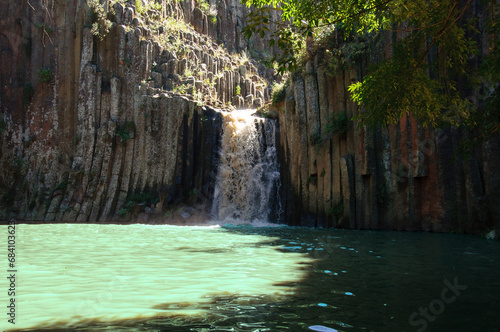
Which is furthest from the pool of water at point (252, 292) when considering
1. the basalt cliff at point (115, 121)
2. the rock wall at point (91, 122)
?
the rock wall at point (91, 122)

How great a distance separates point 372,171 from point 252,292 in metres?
15.1

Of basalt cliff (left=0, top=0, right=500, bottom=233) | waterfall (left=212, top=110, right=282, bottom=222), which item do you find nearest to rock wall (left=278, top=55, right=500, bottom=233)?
basalt cliff (left=0, top=0, right=500, bottom=233)

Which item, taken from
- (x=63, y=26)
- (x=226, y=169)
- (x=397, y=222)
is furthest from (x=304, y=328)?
(x=63, y=26)

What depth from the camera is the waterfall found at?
25953mm

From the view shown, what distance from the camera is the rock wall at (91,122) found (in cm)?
2748

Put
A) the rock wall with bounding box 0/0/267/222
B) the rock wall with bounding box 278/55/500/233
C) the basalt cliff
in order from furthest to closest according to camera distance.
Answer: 1. the rock wall with bounding box 0/0/267/222
2. the basalt cliff
3. the rock wall with bounding box 278/55/500/233

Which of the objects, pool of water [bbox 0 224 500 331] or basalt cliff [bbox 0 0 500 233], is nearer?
pool of water [bbox 0 224 500 331]

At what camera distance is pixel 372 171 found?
61.4 feet

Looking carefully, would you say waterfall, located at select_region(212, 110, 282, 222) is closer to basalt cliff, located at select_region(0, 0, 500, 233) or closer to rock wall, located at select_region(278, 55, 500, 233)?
basalt cliff, located at select_region(0, 0, 500, 233)

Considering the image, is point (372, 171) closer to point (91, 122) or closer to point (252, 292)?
point (252, 292)

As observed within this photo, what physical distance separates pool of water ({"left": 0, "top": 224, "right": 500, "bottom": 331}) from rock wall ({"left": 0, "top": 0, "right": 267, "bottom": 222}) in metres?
19.8

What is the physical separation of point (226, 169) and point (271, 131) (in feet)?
14.1

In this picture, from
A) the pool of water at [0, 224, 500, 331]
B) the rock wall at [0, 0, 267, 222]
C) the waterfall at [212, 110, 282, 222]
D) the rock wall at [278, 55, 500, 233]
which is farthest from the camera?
the rock wall at [0, 0, 267, 222]

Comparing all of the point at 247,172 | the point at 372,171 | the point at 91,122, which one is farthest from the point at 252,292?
the point at 91,122
